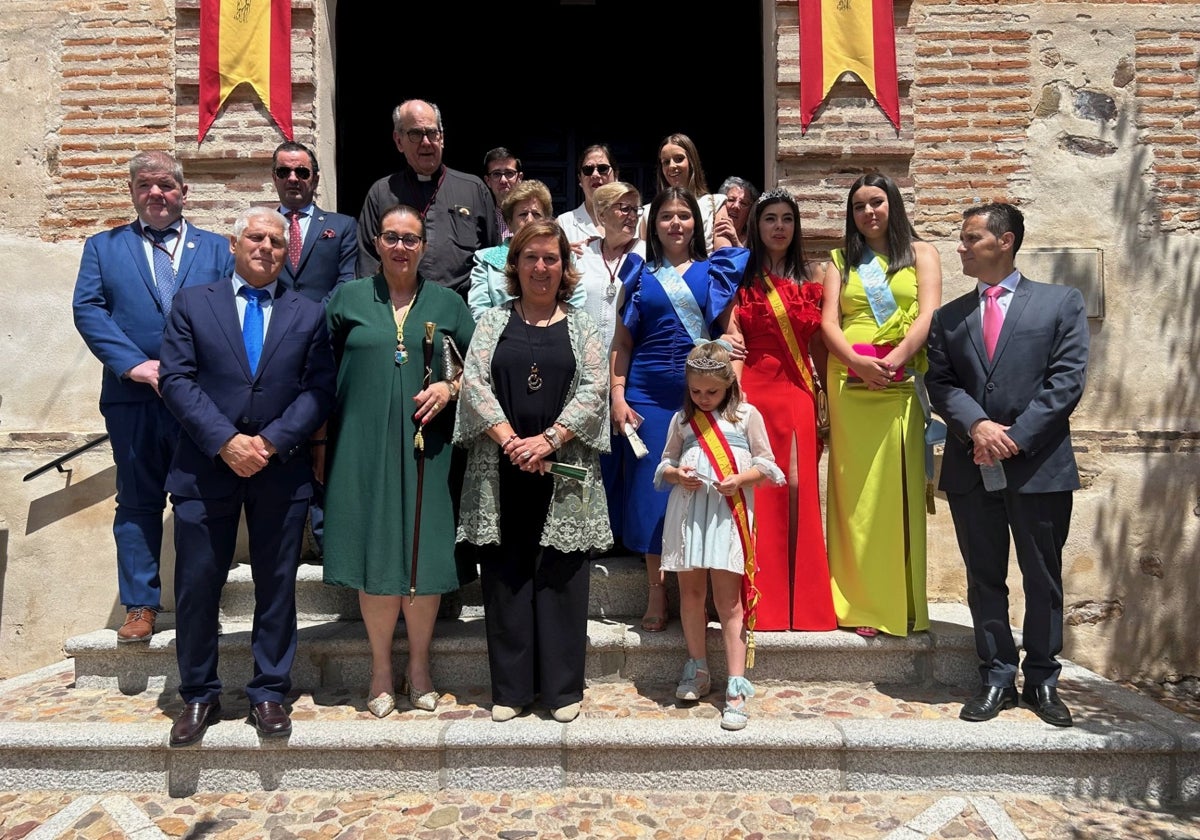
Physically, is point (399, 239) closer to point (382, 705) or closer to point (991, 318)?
point (382, 705)

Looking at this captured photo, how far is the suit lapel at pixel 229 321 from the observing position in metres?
3.64

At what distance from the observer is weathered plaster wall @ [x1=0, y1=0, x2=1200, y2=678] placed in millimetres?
5387

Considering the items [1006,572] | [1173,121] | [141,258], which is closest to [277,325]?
[141,258]

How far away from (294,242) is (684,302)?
2.02 meters

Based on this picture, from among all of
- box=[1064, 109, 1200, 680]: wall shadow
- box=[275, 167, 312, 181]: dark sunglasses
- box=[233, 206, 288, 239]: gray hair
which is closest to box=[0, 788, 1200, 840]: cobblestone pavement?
box=[1064, 109, 1200, 680]: wall shadow

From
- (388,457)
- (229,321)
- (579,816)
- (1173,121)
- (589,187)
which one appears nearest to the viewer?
(579,816)

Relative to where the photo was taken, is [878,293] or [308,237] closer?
[878,293]

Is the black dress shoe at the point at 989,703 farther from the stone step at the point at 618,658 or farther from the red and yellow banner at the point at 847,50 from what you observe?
the red and yellow banner at the point at 847,50

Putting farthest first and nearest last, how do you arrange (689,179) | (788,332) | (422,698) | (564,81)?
(564,81) < (689,179) < (788,332) < (422,698)

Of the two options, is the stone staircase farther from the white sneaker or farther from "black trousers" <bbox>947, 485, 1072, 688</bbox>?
"black trousers" <bbox>947, 485, 1072, 688</bbox>

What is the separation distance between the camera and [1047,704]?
147 inches

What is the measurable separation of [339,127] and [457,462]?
418 centimetres

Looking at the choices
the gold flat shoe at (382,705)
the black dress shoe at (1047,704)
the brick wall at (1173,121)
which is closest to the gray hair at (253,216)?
the gold flat shoe at (382,705)

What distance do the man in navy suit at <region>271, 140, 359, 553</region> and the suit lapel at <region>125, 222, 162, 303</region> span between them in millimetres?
596
